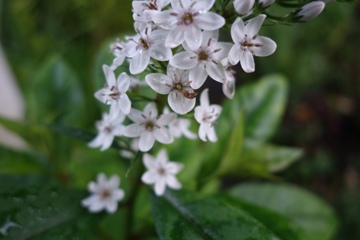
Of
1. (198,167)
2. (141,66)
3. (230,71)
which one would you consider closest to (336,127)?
(198,167)

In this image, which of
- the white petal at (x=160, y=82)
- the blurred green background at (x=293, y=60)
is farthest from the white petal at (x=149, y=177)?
the blurred green background at (x=293, y=60)

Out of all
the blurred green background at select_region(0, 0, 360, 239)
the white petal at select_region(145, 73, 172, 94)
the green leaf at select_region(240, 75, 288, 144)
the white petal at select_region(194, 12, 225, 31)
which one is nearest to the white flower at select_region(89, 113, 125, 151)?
the white petal at select_region(145, 73, 172, 94)

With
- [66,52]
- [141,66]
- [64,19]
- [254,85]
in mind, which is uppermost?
[64,19]

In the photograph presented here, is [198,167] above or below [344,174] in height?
above

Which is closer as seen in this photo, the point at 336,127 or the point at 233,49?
the point at 233,49

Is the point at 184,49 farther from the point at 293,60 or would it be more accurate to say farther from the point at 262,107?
the point at 293,60

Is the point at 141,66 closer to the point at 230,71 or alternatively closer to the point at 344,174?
the point at 230,71

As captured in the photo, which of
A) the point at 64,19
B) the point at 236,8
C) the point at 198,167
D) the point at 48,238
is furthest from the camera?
the point at 64,19
